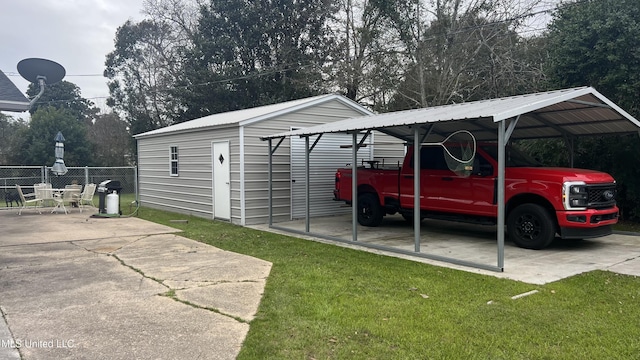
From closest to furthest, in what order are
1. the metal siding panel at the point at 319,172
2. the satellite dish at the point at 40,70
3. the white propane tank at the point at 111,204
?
the satellite dish at the point at 40,70 → the metal siding panel at the point at 319,172 → the white propane tank at the point at 111,204

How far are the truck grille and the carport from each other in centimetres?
135

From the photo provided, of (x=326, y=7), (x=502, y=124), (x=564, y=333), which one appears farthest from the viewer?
(x=326, y=7)

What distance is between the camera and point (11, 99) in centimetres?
475

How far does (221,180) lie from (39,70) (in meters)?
7.10

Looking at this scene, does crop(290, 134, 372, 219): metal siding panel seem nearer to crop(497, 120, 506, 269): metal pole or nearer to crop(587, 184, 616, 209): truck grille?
crop(497, 120, 506, 269): metal pole

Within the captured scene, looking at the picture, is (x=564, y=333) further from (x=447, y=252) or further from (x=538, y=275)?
(x=447, y=252)

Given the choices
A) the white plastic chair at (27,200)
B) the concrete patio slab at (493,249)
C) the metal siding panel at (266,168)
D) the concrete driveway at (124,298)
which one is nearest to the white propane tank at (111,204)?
the white plastic chair at (27,200)

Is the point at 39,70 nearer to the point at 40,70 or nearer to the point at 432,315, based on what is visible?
the point at 40,70

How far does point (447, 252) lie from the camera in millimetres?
7527

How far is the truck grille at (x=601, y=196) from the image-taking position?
713 centimetres

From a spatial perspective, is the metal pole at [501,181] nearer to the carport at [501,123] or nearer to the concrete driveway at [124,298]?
the carport at [501,123]

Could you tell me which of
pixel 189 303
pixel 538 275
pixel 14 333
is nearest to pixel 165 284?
pixel 189 303

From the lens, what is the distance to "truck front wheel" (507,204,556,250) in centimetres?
723

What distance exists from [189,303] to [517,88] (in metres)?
14.9
